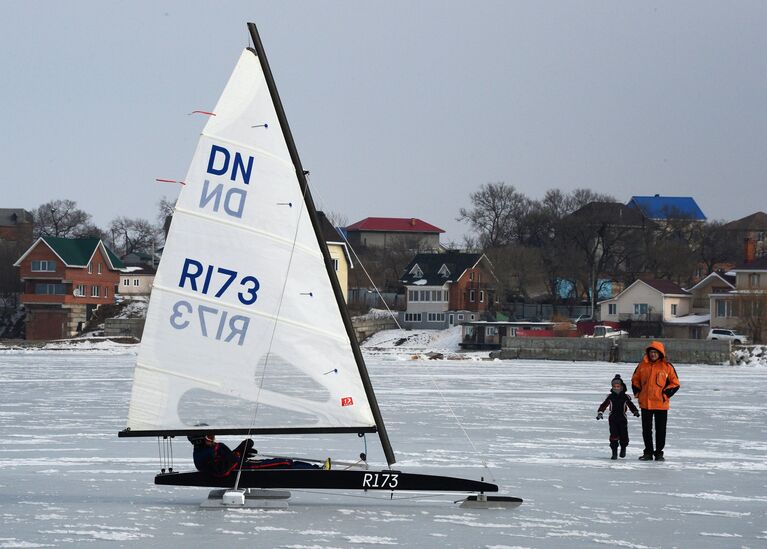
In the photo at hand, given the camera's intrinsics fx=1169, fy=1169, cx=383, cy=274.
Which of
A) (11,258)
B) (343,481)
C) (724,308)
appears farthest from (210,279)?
(11,258)

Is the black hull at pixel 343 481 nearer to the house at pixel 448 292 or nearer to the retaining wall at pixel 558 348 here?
the retaining wall at pixel 558 348

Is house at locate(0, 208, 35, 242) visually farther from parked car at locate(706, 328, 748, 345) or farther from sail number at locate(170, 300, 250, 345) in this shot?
sail number at locate(170, 300, 250, 345)

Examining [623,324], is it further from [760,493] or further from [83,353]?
[760,493]

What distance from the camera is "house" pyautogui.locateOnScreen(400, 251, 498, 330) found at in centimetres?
7106

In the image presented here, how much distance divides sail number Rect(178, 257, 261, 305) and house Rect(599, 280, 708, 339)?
180 feet

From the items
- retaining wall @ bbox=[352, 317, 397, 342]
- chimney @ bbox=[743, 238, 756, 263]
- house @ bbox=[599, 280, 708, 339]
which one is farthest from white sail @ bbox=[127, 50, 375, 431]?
chimney @ bbox=[743, 238, 756, 263]

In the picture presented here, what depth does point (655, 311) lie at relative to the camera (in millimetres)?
64250

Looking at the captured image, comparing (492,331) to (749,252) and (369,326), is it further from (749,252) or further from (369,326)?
(749,252)

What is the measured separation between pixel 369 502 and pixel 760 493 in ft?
11.4

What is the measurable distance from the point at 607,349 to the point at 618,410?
36997mm

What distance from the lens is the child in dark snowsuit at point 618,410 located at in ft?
Answer: 40.7

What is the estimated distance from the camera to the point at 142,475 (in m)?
11.1

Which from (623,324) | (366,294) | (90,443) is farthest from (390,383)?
(366,294)

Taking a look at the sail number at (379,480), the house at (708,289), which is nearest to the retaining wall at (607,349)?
the house at (708,289)
